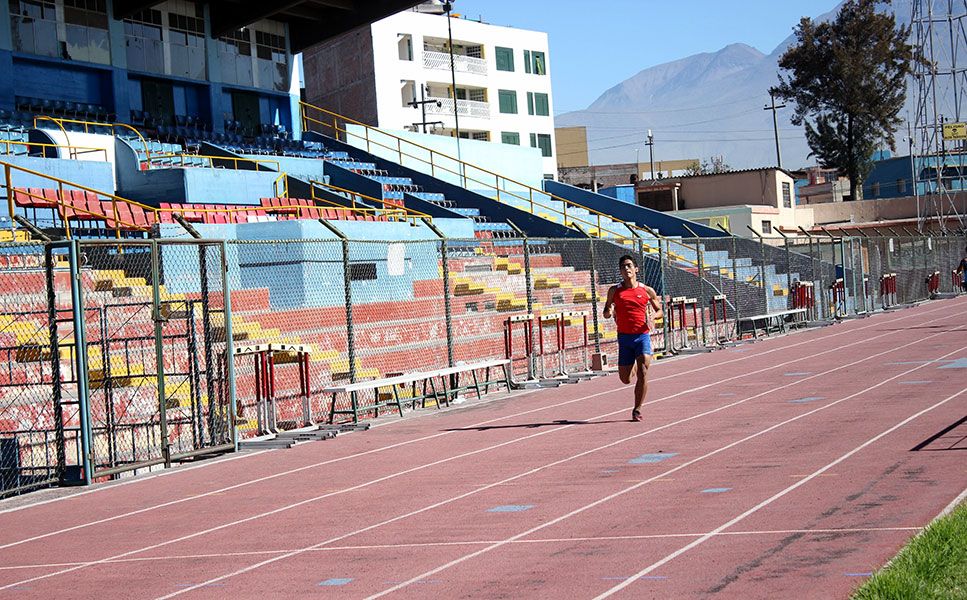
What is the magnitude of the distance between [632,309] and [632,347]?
49 cm

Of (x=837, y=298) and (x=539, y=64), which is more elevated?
(x=539, y=64)

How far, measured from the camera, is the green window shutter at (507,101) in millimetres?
70188

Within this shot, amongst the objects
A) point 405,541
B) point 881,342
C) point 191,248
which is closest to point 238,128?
point 191,248

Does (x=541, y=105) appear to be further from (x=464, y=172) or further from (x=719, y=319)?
(x=719, y=319)

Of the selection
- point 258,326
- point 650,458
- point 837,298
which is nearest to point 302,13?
point 837,298

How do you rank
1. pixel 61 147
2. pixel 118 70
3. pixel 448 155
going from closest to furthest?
1. pixel 61 147
2. pixel 118 70
3. pixel 448 155

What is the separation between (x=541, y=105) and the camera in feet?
237

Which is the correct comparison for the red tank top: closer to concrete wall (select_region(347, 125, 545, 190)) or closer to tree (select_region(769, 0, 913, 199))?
concrete wall (select_region(347, 125, 545, 190))

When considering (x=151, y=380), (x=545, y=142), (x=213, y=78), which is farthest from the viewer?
(x=545, y=142)

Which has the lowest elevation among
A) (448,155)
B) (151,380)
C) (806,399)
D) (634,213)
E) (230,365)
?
(806,399)

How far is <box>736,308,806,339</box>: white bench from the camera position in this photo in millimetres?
31516

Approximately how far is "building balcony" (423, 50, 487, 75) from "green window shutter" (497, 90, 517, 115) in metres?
1.63

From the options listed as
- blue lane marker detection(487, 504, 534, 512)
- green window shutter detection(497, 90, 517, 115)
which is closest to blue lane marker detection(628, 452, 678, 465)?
blue lane marker detection(487, 504, 534, 512)

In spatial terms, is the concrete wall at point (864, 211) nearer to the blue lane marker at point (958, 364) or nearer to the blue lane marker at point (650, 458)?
the blue lane marker at point (958, 364)
